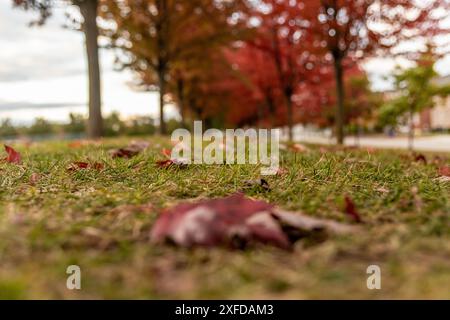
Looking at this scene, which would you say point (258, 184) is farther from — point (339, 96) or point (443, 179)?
point (339, 96)

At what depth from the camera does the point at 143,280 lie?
3.91ft

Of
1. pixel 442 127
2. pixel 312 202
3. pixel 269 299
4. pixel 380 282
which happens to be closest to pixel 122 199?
pixel 312 202

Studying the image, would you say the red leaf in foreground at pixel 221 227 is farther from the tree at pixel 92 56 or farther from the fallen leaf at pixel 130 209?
the tree at pixel 92 56

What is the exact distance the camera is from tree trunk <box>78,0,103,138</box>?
10.4 metres

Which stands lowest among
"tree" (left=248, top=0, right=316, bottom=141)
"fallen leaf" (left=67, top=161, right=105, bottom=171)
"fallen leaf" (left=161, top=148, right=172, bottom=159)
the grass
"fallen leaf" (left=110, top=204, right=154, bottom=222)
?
the grass

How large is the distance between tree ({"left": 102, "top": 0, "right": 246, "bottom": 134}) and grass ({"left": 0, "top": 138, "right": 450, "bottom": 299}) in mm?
12703

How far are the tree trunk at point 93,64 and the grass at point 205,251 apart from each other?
8.69 m

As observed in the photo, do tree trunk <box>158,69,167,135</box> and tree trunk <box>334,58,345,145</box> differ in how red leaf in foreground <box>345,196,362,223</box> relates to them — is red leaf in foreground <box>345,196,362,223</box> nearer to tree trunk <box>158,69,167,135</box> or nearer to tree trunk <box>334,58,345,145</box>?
tree trunk <box>334,58,345,145</box>

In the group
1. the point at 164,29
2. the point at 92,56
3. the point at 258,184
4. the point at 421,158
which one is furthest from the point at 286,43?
the point at 258,184

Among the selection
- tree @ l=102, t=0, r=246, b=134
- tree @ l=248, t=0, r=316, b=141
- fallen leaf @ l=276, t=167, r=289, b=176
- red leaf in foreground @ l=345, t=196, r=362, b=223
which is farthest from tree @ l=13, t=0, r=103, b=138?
red leaf in foreground @ l=345, t=196, r=362, b=223

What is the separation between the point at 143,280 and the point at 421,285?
0.72 meters

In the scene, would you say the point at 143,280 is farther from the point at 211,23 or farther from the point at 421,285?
the point at 211,23

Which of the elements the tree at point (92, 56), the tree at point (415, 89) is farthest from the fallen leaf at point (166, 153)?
the tree at point (415, 89)
